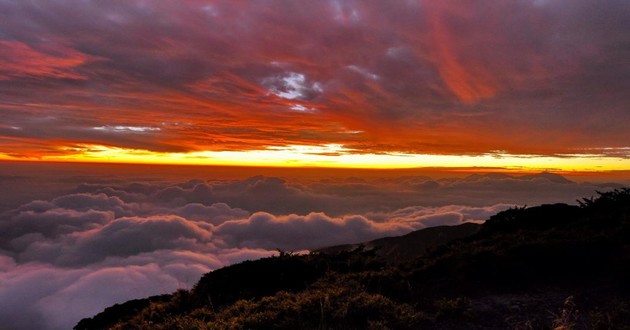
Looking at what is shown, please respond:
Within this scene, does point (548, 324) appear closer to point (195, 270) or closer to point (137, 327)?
point (137, 327)

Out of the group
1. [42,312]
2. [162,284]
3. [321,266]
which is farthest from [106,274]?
[321,266]

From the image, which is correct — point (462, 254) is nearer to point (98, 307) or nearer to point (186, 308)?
point (186, 308)

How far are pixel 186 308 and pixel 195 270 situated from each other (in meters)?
153

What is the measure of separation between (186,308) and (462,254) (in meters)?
7.90

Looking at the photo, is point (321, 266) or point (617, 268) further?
point (321, 266)

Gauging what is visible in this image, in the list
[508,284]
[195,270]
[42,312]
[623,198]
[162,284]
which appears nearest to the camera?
[508,284]

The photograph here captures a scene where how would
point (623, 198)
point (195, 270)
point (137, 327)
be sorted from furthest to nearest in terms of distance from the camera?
point (195, 270), point (623, 198), point (137, 327)

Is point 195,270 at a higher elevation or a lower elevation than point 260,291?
lower

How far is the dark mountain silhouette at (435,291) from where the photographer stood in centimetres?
682

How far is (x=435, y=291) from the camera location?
9.30m

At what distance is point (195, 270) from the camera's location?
6004 inches

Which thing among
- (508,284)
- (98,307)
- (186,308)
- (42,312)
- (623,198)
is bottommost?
(42,312)

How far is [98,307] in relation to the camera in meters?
162

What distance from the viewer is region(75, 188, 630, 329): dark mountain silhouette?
6.82m
